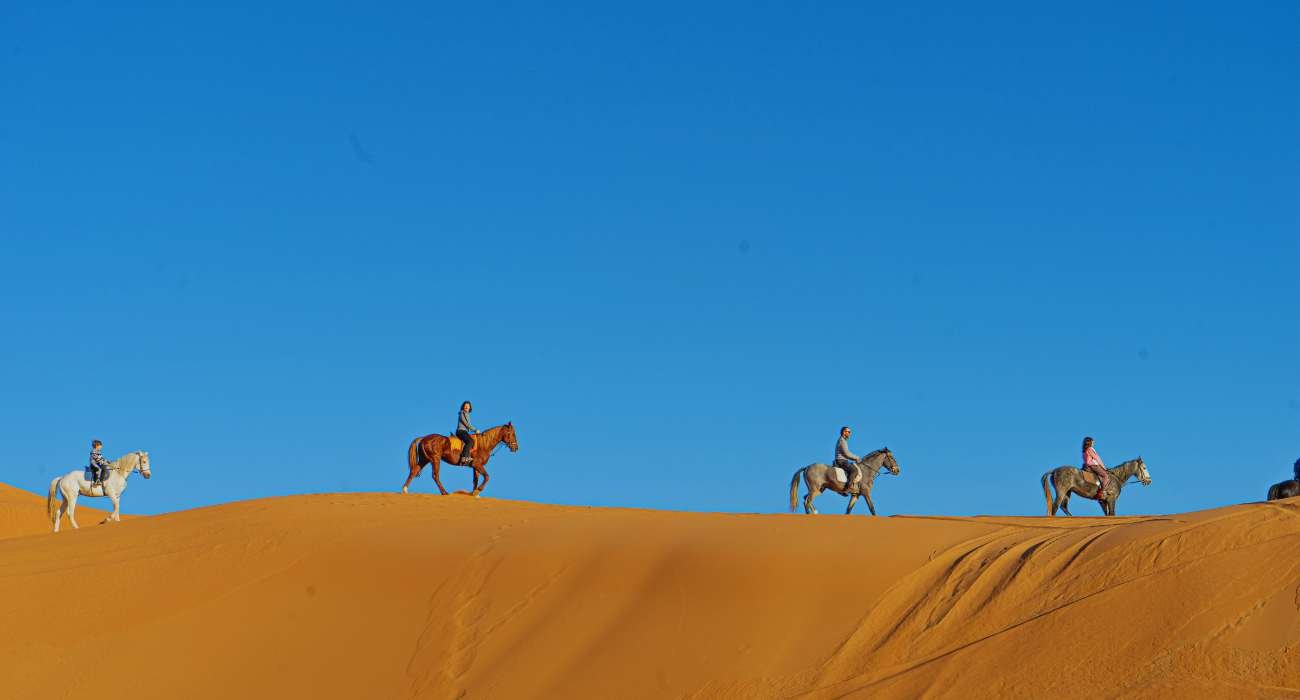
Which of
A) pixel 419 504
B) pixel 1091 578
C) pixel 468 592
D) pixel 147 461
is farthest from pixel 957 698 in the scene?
pixel 147 461

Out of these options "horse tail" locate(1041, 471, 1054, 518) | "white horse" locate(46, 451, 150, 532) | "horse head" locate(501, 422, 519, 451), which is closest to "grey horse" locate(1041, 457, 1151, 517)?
"horse tail" locate(1041, 471, 1054, 518)

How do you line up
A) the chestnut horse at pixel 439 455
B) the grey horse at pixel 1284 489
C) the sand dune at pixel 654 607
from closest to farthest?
the sand dune at pixel 654 607
the grey horse at pixel 1284 489
the chestnut horse at pixel 439 455

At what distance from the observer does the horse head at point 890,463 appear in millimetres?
28812

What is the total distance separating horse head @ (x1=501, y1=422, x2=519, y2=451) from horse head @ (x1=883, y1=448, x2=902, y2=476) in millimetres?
7502

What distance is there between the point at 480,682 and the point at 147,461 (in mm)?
15577

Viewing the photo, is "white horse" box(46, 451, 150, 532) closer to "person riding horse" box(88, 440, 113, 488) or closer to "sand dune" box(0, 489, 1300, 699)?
"person riding horse" box(88, 440, 113, 488)

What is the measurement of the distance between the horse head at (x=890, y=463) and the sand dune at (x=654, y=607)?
6.88 meters

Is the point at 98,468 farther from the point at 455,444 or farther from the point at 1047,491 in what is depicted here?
the point at 1047,491

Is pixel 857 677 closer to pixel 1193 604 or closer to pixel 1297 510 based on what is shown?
pixel 1193 604

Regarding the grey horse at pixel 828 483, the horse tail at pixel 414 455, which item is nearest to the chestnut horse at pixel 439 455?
Answer: the horse tail at pixel 414 455

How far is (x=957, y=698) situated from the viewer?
510 inches

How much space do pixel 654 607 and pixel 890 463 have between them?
1294cm

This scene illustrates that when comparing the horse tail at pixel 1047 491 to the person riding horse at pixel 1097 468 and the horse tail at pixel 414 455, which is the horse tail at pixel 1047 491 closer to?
the person riding horse at pixel 1097 468

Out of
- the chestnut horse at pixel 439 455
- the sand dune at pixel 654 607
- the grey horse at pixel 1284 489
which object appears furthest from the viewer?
the chestnut horse at pixel 439 455
